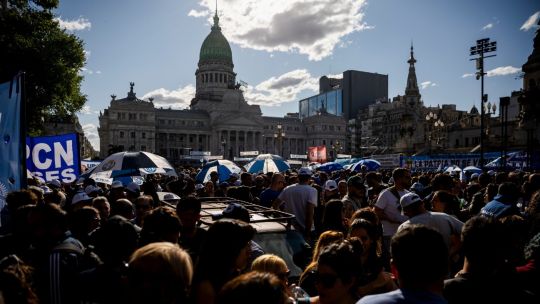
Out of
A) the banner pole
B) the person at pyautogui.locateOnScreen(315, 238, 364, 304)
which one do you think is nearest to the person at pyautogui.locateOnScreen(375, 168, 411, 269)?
the person at pyautogui.locateOnScreen(315, 238, 364, 304)

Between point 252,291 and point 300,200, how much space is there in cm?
587

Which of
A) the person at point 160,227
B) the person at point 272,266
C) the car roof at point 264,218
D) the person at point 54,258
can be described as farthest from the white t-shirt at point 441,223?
the person at point 54,258

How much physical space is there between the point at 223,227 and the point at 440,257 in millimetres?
1513

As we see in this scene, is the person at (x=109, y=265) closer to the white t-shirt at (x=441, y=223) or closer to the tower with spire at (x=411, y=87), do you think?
the white t-shirt at (x=441, y=223)

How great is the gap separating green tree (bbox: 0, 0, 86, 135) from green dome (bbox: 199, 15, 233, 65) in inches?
3611

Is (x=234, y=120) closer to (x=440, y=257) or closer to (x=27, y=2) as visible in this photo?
(x=27, y=2)

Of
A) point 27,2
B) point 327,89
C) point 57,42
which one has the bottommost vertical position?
point 57,42

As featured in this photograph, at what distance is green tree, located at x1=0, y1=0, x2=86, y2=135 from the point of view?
18938 millimetres

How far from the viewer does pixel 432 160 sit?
26.4 metres

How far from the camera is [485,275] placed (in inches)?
115

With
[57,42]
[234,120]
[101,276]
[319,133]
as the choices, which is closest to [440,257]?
[101,276]

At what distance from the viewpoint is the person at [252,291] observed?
1884 mm

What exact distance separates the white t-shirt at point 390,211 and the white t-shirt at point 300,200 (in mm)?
1476

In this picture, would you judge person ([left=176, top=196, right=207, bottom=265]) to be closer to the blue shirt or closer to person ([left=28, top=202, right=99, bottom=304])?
person ([left=28, top=202, right=99, bottom=304])
